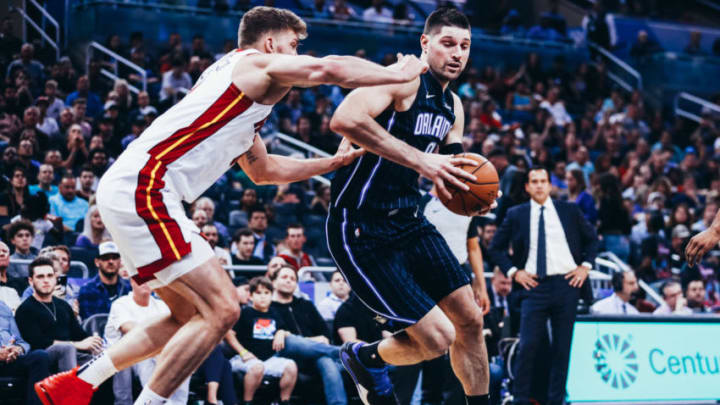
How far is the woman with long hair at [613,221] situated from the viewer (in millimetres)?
13242

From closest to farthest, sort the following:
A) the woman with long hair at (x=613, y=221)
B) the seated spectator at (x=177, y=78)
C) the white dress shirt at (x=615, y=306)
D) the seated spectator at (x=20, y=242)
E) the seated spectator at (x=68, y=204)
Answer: the seated spectator at (x=20, y=242)
the white dress shirt at (x=615, y=306)
the seated spectator at (x=68, y=204)
the woman with long hair at (x=613, y=221)
the seated spectator at (x=177, y=78)

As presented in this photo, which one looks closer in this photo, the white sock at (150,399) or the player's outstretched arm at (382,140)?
the white sock at (150,399)

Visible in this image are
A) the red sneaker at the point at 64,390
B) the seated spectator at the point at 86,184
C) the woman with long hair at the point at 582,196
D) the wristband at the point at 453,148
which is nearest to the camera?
the red sneaker at the point at 64,390

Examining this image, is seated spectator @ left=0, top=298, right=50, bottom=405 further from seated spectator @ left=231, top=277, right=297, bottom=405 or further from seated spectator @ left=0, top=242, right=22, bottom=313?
seated spectator @ left=231, top=277, right=297, bottom=405

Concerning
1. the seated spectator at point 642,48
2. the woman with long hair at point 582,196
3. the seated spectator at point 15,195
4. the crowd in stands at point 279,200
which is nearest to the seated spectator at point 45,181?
the crowd in stands at point 279,200

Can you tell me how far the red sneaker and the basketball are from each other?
83.4 inches

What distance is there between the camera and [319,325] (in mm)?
9359

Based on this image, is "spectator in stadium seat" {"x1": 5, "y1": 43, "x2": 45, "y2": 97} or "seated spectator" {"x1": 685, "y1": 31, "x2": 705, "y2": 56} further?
"seated spectator" {"x1": 685, "y1": 31, "x2": 705, "y2": 56}

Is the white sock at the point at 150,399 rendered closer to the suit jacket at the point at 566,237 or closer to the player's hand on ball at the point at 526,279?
the player's hand on ball at the point at 526,279

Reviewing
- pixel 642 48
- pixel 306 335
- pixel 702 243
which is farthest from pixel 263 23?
pixel 642 48

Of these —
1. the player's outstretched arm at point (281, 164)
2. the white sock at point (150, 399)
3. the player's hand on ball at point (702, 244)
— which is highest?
the player's outstretched arm at point (281, 164)

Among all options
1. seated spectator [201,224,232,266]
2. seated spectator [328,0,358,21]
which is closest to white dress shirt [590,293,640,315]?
seated spectator [201,224,232,266]

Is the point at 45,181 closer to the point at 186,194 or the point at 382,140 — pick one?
the point at 186,194

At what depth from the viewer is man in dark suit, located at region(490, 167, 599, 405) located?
8.49 meters
